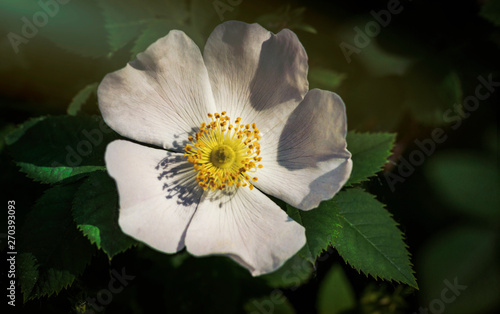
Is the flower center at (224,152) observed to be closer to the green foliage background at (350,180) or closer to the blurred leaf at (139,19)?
the green foliage background at (350,180)

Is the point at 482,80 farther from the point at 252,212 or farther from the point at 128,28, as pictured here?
the point at 128,28

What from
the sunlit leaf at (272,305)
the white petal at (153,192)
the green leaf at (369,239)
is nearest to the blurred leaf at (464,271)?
the green leaf at (369,239)

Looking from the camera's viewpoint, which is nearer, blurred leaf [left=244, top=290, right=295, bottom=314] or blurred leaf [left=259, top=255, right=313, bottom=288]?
blurred leaf [left=259, top=255, right=313, bottom=288]

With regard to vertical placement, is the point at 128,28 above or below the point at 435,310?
above

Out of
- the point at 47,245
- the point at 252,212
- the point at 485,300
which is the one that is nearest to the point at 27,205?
the point at 47,245

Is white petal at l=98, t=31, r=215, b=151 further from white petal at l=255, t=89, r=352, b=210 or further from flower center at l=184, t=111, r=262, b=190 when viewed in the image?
white petal at l=255, t=89, r=352, b=210

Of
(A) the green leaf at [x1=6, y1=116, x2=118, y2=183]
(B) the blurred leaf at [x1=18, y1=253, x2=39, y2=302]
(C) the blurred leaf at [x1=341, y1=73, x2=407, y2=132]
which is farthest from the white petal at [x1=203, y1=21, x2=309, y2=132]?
(B) the blurred leaf at [x1=18, y1=253, x2=39, y2=302]
